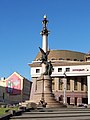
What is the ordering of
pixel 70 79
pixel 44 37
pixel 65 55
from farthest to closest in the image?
pixel 65 55
pixel 70 79
pixel 44 37

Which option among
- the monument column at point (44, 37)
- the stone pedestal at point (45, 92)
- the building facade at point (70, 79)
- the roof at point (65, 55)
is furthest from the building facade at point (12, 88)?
the stone pedestal at point (45, 92)

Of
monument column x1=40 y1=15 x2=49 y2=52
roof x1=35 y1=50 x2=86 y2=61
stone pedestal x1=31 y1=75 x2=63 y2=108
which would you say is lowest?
stone pedestal x1=31 y1=75 x2=63 y2=108

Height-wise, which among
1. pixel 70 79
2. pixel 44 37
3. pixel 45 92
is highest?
pixel 44 37

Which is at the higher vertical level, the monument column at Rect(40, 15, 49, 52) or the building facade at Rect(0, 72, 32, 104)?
the monument column at Rect(40, 15, 49, 52)

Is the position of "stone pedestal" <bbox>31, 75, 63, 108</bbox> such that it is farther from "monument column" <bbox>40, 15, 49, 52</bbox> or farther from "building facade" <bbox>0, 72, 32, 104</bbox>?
"building facade" <bbox>0, 72, 32, 104</bbox>

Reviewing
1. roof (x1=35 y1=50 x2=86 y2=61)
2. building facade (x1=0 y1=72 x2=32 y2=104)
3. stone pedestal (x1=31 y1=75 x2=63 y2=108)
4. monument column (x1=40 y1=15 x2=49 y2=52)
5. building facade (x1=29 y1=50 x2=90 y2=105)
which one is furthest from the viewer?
building facade (x1=0 y1=72 x2=32 y2=104)

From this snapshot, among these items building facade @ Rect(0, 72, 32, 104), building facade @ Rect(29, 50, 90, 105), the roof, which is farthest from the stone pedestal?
building facade @ Rect(0, 72, 32, 104)

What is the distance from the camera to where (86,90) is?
9900cm

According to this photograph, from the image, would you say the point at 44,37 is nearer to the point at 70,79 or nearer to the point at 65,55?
the point at 70,79

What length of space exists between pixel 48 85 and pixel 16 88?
90061 mm

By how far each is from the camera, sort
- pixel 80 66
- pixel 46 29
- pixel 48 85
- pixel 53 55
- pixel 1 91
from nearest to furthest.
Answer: pixel 48 85 → pixel 46 29 → pixel 80 66 → pixel 53 55 → pixel 1 91

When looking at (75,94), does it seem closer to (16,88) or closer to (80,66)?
(80,66)

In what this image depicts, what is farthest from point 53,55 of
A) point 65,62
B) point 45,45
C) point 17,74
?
point 45,45

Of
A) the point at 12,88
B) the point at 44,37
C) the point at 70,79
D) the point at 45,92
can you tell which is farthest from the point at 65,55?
the point at 45,92
